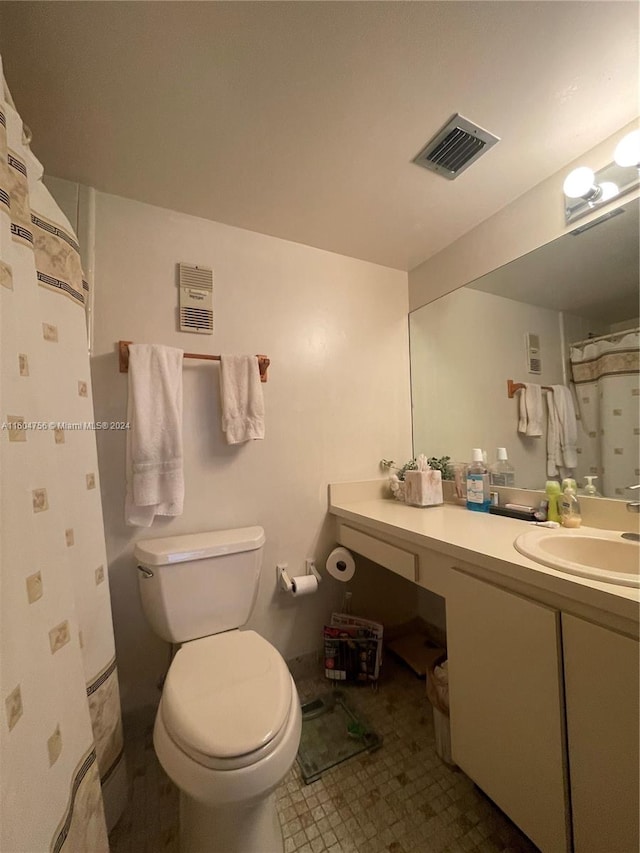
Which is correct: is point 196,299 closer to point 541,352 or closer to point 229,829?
point 541,352

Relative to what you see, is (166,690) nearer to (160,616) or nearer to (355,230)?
(160,616)

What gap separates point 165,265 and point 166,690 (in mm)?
1490

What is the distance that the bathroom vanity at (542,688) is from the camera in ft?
2.06

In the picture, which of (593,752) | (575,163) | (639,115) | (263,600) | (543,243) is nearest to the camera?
(593,752)

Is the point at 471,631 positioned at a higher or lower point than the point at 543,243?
lower

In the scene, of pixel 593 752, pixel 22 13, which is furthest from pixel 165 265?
pixel 593 752

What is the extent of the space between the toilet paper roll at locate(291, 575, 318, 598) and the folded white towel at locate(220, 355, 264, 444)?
660mm

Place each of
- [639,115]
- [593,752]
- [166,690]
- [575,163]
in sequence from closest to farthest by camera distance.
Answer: [593,752]
[166,690]
[639,115]
[575,163]

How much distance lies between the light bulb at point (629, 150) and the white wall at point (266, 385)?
100 cm

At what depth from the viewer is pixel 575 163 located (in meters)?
1.17

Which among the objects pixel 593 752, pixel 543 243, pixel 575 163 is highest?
pixel 575 163

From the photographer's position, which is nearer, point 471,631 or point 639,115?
point 471,631

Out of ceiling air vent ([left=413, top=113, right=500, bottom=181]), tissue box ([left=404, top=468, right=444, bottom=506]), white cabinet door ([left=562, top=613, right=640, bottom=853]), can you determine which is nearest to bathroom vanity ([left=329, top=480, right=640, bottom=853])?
white cabinet door ([left=562, top=613, right=640, bottom=853])

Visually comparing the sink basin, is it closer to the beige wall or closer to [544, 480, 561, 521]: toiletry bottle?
[544, 480, 561, 521]: toiletry bottle
